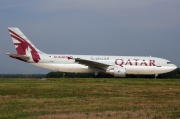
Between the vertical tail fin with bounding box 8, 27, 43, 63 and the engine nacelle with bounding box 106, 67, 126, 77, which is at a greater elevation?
the vertical tail fin with bounding box 8, 27, 43, 63

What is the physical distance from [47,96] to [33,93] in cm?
165

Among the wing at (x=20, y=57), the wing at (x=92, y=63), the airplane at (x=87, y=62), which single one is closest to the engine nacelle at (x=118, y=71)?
the airplane at (x=87, y=62)

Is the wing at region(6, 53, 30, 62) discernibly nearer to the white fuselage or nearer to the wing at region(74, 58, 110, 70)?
the white fuselage

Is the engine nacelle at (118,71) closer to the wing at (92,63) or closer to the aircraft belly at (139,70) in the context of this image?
the wing at (92,63)

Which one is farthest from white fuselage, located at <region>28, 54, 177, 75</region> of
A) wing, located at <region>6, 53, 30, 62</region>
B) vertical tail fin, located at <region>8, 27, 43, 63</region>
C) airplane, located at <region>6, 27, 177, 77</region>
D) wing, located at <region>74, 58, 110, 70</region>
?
vertical tail fin, located at <region>8, 27, 43, 63</region>

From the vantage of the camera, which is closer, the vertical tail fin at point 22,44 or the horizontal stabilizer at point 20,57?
the horizontal stabilizer at point 20,57

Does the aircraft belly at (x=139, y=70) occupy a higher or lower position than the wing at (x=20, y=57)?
lower

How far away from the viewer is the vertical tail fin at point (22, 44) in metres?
48.2

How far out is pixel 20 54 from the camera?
48031mm

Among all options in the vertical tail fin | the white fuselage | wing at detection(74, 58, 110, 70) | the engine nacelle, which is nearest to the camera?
the engine nacelle

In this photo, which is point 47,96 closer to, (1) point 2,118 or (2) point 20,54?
(1) point 2,118

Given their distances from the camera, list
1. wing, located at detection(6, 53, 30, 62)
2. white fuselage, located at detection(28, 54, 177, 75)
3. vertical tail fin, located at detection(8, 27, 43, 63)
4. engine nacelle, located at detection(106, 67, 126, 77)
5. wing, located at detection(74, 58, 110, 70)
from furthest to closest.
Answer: vertical tail fin, located at detection(8, 27, 43, 63)
wing, located at detection(6, 53, 30, 62)
white fuselage, located at detection(28, 54, 177, 75)
wing, located at detection(74, 58, 110, 70)
engine nacelle, located at detection(106, 67, 126, 77)

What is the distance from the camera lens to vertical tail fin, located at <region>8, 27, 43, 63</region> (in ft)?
158

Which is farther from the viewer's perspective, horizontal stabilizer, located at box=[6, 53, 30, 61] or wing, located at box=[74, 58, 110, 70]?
horizontal stabilizer, located at box=[6, 53, 30, 61]
